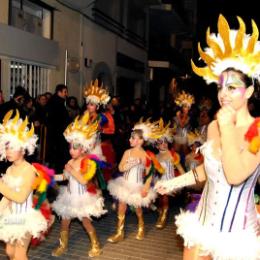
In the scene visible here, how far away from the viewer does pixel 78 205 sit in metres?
5.11

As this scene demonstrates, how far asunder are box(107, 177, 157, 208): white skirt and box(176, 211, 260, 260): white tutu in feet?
9.51

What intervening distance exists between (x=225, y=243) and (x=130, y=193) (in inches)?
122

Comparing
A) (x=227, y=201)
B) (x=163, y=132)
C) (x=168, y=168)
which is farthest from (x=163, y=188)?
(x=168, y=168)

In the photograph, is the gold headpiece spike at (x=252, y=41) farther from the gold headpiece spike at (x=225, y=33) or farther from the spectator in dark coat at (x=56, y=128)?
the spectator in dark coat at (x=56, y=128)

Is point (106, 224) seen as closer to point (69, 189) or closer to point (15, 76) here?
point (69, 189)

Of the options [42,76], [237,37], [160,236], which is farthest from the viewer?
[42,76]

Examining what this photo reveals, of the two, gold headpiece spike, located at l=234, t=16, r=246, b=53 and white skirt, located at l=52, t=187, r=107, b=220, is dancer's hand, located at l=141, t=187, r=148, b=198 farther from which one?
gold headpiece spike, located at l=234, t=16, r=246, b=53

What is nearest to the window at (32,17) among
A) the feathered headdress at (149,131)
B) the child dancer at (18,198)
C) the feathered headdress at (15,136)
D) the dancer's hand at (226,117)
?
the feathered headdress at (149,131)

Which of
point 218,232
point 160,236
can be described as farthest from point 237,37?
point 160,236

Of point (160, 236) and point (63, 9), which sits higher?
point (63, 9)

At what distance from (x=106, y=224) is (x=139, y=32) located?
50.9ft

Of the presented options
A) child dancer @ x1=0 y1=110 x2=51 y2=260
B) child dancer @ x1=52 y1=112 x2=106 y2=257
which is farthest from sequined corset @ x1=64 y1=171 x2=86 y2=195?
child dancer @ x1=0 y1=110 x2=51 y2=260

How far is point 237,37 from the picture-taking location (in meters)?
2.78

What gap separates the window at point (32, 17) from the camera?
33.0 feet
